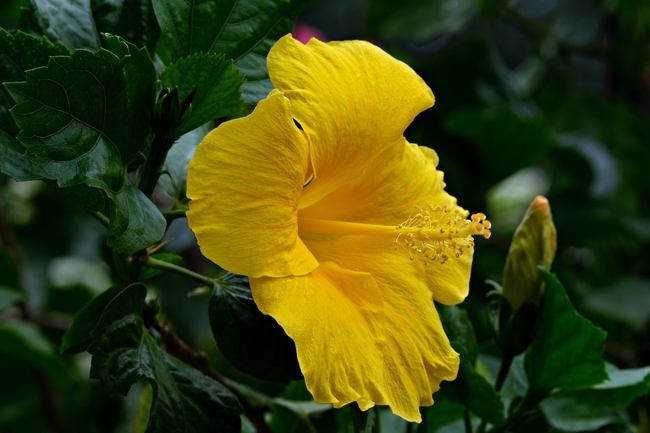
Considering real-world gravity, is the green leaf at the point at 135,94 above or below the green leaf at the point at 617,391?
above

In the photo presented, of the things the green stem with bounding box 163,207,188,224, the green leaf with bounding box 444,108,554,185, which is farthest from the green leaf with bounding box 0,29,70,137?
the green leaf with bounding box 444,108,554,185

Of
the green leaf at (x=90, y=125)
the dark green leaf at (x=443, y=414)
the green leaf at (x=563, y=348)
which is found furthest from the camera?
the dark green leaf at (x=443, y=414)

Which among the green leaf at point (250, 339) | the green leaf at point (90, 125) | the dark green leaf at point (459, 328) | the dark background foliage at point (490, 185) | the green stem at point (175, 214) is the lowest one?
the dark background foliage at point (490, 185)

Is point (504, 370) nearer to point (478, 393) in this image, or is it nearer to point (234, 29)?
point (478, 393)

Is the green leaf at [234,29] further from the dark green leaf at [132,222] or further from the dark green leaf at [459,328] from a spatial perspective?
the dark green leaf at [459,328]

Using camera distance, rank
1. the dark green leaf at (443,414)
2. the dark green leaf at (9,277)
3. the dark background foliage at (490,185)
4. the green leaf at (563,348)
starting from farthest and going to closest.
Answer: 1. the dark background foliage at (490,185)
2. the dark green leaf at (9,277)
3. the dark green leaf at (443,414)
4. the green leaf at (563,348)

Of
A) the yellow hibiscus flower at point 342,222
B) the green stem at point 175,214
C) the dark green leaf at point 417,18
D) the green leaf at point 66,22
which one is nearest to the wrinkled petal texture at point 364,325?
the yellow hibiscus flower at point 342,222

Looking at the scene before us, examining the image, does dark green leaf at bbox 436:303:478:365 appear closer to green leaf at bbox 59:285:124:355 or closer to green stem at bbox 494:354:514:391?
green stem at bbox 494:354:514:391
